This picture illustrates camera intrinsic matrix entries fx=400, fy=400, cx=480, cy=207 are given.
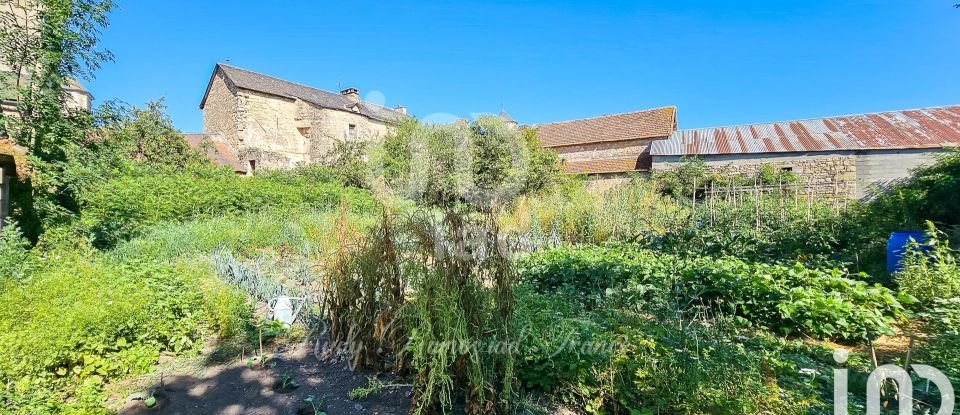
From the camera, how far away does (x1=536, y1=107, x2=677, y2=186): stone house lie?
20453mm

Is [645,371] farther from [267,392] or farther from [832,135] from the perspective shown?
[832,135]

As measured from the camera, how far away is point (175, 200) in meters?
8.34

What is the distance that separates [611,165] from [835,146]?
29.3ft

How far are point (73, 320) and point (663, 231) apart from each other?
7.59 metres

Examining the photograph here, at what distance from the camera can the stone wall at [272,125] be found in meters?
20.3

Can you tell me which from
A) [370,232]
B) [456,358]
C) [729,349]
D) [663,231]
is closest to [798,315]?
[729,349]

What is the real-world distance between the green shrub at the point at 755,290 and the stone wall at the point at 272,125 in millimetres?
17862

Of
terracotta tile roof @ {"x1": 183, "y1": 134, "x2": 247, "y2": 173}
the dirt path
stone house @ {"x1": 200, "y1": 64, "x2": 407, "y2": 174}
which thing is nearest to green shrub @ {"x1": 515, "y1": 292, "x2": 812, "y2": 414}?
the dirt path

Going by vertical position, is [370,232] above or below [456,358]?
above

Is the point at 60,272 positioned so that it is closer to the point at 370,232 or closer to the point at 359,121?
the point at 370,232

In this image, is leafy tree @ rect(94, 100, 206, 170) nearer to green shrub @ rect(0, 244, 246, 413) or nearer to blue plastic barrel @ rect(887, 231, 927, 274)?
green shrub @ rect(0, 244, 246, 413)

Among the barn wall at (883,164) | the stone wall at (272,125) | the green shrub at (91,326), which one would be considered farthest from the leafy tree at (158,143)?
the barn wall at (883,164)

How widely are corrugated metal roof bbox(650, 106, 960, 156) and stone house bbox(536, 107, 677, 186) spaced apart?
199cm

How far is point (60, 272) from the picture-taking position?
11.4 ft
